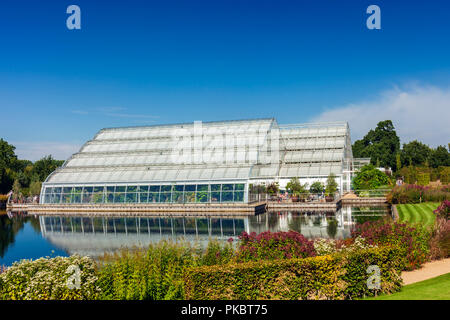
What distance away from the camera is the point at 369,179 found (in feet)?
210

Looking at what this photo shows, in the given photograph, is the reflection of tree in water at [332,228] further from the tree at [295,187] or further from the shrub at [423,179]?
the shrub at [423,179]

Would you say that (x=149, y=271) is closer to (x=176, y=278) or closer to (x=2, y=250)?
(x=176, y=278)

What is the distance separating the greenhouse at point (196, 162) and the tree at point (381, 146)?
97.2 feet

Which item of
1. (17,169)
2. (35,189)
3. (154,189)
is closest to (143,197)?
(154,189)

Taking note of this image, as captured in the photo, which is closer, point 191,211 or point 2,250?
point 2,250

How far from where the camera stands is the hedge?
34.8 ft

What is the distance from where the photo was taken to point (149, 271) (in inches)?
468

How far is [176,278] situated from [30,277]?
404 centimetres

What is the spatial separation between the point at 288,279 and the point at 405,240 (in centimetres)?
785

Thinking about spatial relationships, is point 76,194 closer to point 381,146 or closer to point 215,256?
point 215,256

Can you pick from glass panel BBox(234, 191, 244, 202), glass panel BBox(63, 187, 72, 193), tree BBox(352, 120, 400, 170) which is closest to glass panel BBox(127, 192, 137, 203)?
glass panel BBox(63, 187, 72, 193)
